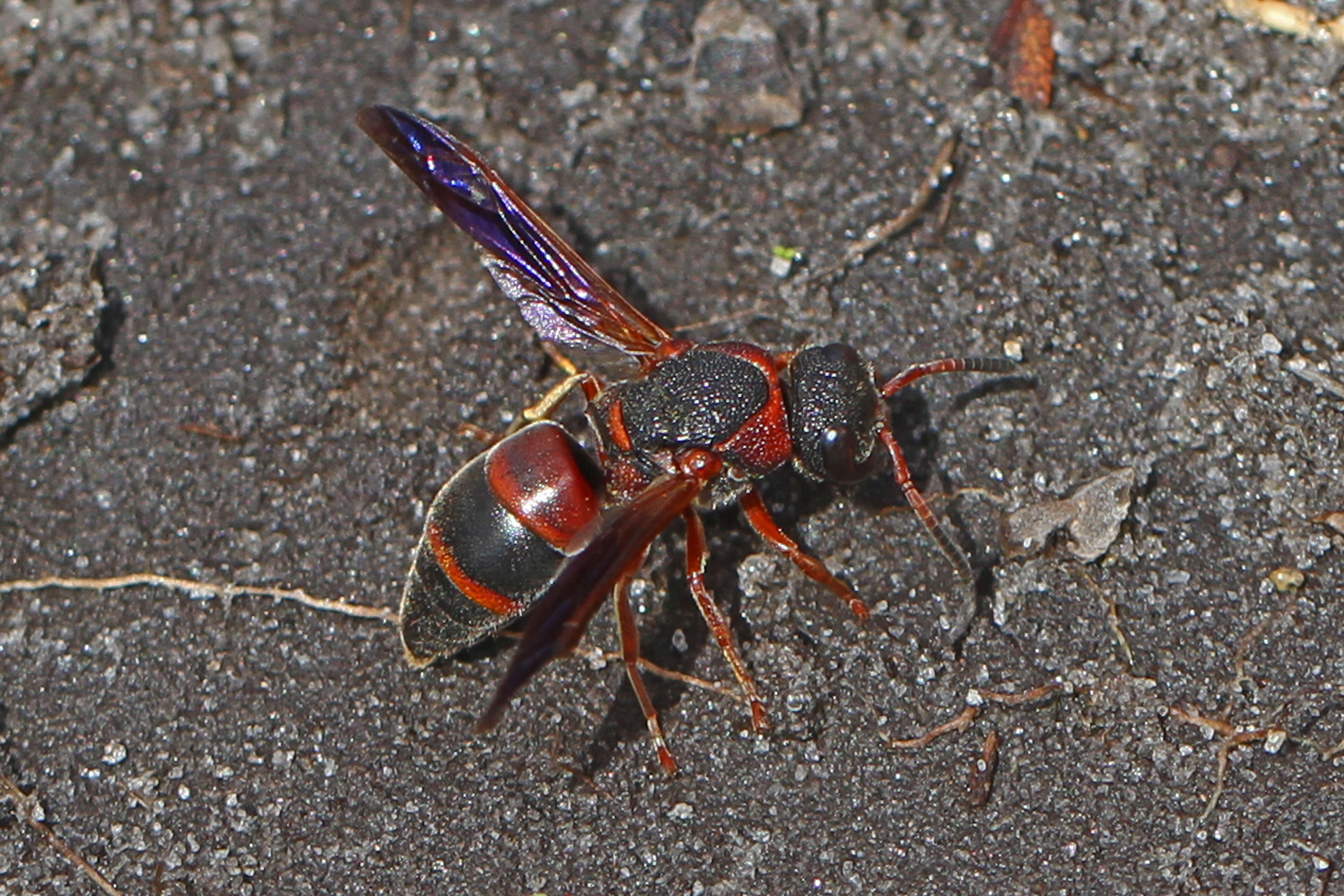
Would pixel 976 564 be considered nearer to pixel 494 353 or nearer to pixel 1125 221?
pixel 1125 221

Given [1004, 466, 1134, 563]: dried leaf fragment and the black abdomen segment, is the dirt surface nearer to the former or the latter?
[1004, 466, 1134, 563]: dried leaf fragment

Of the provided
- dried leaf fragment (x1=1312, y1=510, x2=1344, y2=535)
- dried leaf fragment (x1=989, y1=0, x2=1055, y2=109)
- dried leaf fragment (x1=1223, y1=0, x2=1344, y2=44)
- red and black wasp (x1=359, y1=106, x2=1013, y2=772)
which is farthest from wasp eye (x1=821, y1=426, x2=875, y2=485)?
dried leaf fragment (x1=1223, y1=0, x2=1344, y2=44)

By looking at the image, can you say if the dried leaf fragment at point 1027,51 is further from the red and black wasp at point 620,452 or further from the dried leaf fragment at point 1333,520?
the dried leaf fragment at point 1333,520

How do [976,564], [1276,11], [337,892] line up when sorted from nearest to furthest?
[337,892] < [976,564] < [1276,11]

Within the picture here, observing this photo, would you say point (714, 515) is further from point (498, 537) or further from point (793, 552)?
point (498, 537)

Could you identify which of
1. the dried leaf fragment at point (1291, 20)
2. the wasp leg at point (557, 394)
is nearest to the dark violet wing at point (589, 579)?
the wasp leg at point (557, 394)

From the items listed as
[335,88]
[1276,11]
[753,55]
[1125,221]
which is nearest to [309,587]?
[335,88]

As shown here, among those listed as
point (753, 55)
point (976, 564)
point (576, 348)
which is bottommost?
point (976, 564)
